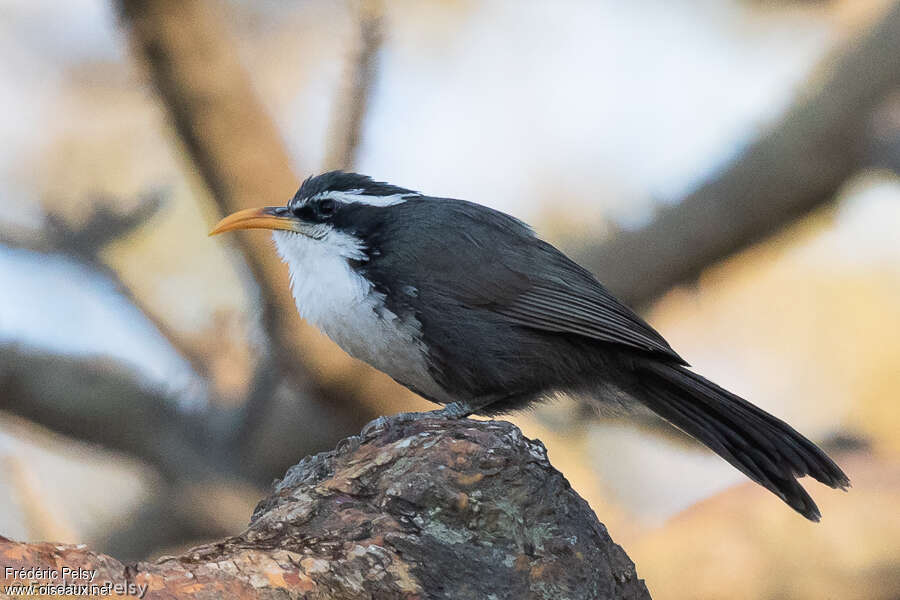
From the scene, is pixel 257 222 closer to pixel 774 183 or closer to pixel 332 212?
pixel 332 212

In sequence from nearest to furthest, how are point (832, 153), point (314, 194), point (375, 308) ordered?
point (375, 308) → point (314, 194) → point (832, 153)

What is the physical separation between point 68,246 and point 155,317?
76 centimetres

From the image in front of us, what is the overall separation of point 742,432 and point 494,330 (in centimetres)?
106

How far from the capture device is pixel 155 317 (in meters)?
7.47

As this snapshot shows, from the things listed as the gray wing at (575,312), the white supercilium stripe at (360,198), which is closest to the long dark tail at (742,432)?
the gray wing at (575,312)

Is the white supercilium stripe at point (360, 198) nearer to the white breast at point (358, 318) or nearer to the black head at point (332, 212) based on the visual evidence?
the black head at point (332, 212)

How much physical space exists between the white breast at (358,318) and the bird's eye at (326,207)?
0.74ft

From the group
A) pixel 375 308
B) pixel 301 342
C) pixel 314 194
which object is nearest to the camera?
pixel 375 308

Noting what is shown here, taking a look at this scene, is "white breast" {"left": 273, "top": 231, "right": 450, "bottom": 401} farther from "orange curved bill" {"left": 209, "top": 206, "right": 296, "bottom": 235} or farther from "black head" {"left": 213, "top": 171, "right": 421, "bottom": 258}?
"orange curved bill" {"left": 209, "top": 206, "right": 296, "bottom": 235}

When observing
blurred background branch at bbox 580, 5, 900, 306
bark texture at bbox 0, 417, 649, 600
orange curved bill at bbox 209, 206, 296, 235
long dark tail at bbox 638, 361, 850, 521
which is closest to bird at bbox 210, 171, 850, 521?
long dark tail at bbox 638, 361, 850, 521

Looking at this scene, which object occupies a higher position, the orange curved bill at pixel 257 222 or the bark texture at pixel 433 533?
the orange curved bill at pixel 257 222

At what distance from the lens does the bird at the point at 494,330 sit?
4.16 meters

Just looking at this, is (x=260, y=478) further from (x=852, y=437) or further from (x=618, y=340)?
(x=852, y=437)

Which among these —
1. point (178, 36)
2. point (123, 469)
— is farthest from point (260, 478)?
point (178, 36)
